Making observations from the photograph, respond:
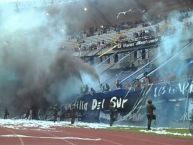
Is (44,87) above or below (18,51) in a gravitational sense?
below

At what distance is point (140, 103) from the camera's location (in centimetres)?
2825

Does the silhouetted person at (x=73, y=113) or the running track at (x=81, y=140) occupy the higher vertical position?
the silhouetted person at (x=73, y=113)

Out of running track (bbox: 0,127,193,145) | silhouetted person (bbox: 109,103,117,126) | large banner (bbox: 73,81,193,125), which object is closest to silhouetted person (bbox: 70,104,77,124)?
large banner (bbox: 73,81,193,125)

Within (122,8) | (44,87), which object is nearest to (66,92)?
(44,87)

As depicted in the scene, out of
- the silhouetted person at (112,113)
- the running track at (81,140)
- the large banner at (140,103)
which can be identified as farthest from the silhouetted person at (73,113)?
the running track at (81,140)

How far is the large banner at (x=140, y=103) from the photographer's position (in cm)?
2511

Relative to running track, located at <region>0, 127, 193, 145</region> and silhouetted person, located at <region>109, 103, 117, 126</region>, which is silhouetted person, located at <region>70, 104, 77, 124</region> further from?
running track, located at <region>0, 127, 193, 145</region>

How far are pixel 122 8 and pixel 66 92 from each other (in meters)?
9.78

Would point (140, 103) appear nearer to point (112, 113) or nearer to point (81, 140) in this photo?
point (112, 113)

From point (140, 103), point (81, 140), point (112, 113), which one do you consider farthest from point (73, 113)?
point (81, 140)

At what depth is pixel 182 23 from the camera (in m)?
35.0

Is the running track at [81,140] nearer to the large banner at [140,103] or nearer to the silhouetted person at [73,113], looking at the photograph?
the large banner at [140,103]

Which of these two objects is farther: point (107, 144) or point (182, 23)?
point (182, 23)

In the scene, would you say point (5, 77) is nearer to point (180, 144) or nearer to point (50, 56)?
point (50, 56)
